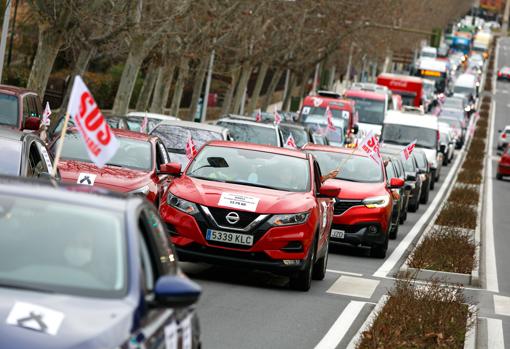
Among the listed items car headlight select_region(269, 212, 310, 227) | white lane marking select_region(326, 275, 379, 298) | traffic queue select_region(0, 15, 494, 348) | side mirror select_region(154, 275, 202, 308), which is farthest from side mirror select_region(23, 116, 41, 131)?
side mirror select_region(154, 275, 202, 308)

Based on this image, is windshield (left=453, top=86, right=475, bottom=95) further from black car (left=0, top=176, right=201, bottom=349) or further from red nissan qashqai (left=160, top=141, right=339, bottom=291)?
black car (left=0, top=176, right=201, bottom=349)

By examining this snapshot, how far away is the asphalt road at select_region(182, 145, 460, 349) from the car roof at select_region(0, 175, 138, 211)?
3.76 metres

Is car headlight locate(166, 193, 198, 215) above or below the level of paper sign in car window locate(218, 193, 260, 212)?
below

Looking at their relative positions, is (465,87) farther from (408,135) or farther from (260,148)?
(260,148)

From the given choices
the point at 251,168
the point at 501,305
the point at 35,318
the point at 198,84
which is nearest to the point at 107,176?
the point at 251,168

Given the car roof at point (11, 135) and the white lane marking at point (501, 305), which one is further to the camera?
the white lane marking at point (501, 305)

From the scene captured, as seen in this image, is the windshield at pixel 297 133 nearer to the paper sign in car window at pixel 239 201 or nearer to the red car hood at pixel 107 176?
the red car hood at pixel 107 176

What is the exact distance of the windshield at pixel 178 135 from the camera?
26141 mm

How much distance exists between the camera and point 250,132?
30.5 m

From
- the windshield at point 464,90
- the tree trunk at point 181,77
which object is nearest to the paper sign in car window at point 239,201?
the tree trunk at point 181,77

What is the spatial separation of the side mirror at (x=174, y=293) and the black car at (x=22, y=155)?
6.33 m

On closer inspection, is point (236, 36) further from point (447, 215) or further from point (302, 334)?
point (302, 334)

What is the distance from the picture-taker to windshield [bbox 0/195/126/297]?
22.3 ft

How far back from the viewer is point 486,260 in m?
23.1
